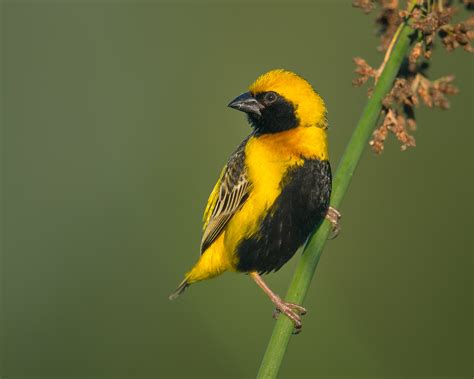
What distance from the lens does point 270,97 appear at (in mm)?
3609

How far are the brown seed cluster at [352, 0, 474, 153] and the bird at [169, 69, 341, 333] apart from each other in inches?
26.3

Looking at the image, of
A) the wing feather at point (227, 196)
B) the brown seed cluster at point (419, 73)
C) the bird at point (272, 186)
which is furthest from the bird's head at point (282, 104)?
the brown seed cluster at point (419, 73)

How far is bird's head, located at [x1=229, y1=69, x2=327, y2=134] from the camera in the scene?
3.54 metres

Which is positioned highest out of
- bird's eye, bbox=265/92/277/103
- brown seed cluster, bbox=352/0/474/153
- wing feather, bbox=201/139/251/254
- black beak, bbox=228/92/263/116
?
brown seed cluster, bbox=352/0/474/153

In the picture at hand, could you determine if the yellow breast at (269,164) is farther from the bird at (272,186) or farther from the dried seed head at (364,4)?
the dried seed head at (364,4)

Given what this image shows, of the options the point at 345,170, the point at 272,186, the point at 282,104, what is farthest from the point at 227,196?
the point at 345,170

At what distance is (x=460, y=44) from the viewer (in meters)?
2.65

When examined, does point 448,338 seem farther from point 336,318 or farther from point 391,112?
point 391,112

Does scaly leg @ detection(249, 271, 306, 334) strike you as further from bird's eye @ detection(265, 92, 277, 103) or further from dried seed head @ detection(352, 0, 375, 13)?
dried seed head @ detection(352, 0, 375, 13)

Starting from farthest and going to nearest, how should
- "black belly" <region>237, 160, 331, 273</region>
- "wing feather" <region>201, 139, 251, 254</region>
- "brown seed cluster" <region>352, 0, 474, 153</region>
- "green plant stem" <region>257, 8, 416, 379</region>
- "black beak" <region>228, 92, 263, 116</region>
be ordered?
"black beak" <region>228, 92, 263, 116</region> → "wing feather" <region>201, 139, 251, 254</region> → "black belly" <region>237, 160, 331, 273</region> → "brown seed cluster" <region>352, 0, 474, 153</region> → "green plant stem" <region>257, 8, 416, 379</region>

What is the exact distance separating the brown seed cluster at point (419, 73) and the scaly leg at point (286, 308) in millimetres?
694

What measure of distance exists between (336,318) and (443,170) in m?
1.22

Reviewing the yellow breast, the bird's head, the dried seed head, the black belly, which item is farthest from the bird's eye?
the dried seed head

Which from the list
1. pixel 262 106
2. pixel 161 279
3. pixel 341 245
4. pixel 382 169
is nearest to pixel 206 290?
pixel 161 279
